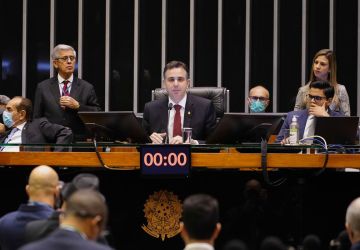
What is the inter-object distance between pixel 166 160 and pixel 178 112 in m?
1.37

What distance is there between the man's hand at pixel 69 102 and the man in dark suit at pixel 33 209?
3204 millimetres

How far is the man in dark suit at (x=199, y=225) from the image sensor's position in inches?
174

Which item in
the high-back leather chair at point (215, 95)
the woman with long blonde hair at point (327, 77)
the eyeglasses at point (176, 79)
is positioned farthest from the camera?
the woman with long blonde hair at point (327, 77)

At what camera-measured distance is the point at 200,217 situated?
14.7 feet

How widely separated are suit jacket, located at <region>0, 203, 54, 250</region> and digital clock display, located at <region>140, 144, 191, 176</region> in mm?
1248

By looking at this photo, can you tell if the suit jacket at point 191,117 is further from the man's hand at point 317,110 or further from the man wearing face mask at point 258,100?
the man wearing face mask at point 258,100

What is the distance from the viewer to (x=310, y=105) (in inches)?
304

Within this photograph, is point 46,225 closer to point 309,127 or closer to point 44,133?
point 44,133

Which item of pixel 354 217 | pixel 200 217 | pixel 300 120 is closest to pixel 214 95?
pixel 300 120

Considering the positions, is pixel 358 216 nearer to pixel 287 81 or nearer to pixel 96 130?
pixel 96 130

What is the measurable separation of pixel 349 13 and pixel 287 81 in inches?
41.0

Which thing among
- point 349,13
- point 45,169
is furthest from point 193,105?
point 349,13

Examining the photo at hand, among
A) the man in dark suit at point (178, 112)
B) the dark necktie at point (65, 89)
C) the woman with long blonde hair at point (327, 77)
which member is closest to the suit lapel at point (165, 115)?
the man in dark suit at point (178, 112)

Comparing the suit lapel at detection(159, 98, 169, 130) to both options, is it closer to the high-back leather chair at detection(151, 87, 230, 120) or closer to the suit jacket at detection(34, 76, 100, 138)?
the high-back leather chair at detection(151, 87, 230, 120)
